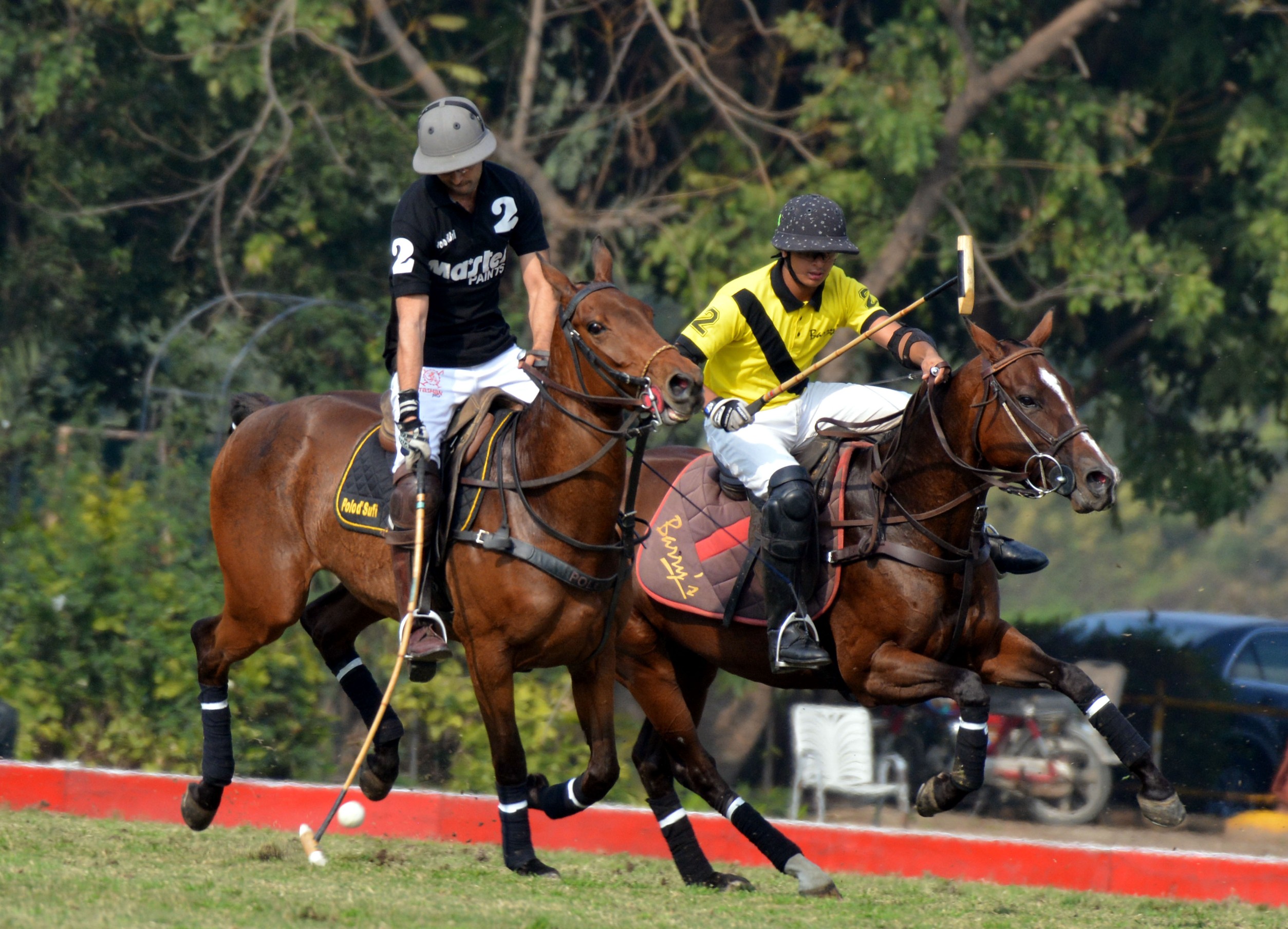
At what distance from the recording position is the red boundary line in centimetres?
770

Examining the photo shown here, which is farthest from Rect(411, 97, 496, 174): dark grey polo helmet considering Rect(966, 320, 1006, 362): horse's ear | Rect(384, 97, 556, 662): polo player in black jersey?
Rect(966, 320, 1006, 362): horse's ear

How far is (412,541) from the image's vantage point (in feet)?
20.9

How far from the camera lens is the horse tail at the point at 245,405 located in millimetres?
7867

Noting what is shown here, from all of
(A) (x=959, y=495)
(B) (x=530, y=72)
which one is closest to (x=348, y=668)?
(A) (x=959, y=495)

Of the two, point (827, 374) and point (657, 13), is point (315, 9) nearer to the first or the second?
point (657, 13)

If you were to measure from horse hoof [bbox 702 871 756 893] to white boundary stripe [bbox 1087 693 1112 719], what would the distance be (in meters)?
1.60

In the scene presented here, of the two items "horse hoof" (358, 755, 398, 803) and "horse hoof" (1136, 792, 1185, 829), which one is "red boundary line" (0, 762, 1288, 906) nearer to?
"horse hoof" (358, 755, 398, 803)

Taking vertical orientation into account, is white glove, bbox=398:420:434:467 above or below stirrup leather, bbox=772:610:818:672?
above

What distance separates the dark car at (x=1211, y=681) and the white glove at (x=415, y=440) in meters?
6.25

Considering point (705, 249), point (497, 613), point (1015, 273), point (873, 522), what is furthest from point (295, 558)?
point (1015, 273)

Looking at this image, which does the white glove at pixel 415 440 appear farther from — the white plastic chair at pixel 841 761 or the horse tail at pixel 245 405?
the white plastic chair at pixel 841 761

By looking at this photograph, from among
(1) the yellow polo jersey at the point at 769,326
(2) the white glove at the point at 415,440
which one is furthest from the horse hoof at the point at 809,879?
(2) the white glove at the point at 415,440

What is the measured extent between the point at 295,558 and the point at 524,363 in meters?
1.64

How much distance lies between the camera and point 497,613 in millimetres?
6160
